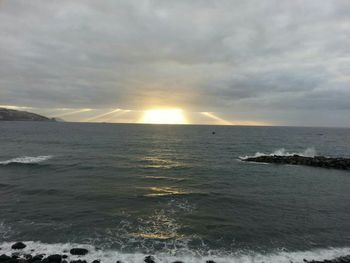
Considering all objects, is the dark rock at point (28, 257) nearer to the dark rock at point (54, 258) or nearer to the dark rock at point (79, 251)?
the dark rock at point (54, 258)

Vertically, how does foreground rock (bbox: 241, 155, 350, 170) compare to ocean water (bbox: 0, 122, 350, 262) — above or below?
above

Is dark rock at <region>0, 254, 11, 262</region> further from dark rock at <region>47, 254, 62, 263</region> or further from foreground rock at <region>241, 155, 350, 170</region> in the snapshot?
foreground rock at <region>241, 155, 350, 170</region>

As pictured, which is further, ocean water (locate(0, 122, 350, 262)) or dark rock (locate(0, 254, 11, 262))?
ocean water (locate(0, 122, 350, 262))

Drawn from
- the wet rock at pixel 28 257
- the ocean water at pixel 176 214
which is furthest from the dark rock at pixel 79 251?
the wet rock at pixel 28 257

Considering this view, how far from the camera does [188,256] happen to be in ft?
52.8

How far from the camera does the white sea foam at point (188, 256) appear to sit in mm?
15719

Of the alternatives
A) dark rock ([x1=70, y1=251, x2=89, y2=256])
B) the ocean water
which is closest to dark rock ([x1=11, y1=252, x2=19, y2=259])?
the ocean water

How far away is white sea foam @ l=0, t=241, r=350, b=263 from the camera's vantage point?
1572cm

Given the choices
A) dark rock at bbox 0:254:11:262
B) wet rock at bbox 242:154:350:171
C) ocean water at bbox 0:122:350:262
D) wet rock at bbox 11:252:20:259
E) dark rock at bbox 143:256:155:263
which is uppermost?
wet rock at bbox 242:154:350:171

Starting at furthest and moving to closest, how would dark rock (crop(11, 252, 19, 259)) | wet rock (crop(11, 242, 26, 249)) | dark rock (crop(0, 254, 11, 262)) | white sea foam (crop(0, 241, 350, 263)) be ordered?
wet rock (crop(11, 242, 26, 249)), white sea foam (crop(0, 241, 350, 263)), dark rock (crop(11, 252, 19, 259)), dark rock (crop(0, 254, 11, 262))

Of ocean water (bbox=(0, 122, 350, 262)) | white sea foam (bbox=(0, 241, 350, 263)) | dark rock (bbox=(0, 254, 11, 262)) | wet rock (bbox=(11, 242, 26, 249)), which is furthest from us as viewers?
ocean water (bbox=(0, 122, 350, 262))

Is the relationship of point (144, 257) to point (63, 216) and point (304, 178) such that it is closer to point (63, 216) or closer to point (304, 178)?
point (63, 216)

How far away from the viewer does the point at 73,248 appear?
16.7m

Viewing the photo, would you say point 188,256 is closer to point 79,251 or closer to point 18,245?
point 79,251
